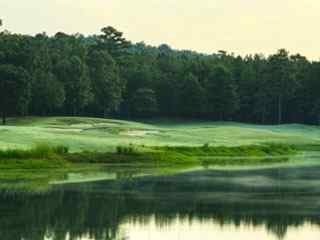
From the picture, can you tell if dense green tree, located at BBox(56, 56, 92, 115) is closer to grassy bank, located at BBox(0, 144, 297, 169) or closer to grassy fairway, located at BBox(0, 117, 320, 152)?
grassy fairway, located at BBox(0, 117, 320, 152)

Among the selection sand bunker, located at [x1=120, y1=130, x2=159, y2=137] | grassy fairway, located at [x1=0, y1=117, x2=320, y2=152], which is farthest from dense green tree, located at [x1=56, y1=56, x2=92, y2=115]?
sand bunker, located at [x1=120, y1=130, x2=159, y2=137]

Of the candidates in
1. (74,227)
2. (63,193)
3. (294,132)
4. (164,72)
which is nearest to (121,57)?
(164,72)

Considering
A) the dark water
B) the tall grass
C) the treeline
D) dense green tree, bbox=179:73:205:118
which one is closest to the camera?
the dark water

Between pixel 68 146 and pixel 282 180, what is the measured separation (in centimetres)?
1974

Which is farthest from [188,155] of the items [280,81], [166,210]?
[280,81]

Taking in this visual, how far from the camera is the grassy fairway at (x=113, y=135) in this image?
6738cm

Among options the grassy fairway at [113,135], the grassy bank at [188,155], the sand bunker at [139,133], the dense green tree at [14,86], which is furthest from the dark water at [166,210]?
the dense green tree at [14,86]

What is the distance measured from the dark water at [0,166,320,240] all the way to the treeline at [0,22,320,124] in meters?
69.9

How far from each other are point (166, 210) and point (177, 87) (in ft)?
351

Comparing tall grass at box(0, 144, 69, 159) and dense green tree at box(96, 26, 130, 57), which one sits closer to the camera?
tall grass at box(0, 144, 69, 159)

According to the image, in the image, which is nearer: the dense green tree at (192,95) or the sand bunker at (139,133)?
the sand bunker at (139,133)

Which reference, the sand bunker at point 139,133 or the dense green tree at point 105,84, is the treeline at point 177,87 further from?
the sand bunker at point 139,133

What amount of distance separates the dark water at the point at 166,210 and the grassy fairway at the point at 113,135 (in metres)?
19.0

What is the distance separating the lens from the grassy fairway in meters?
67.4
